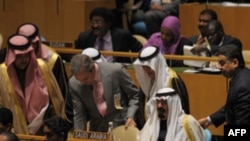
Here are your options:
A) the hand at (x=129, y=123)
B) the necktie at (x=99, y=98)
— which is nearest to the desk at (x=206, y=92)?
the necktie at (x=99, y=98)

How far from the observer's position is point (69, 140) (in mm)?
9344

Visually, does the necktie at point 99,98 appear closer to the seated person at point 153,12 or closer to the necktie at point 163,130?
the necktie at point 163,130

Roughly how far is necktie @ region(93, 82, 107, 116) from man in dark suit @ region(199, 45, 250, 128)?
4.00ft

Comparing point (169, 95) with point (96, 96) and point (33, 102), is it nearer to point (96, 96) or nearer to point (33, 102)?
point (96, 96)

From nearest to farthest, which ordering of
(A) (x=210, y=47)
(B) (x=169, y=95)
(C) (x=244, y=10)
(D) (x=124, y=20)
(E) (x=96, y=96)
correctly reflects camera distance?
(B) (x=169, y=95)
(E) (x=96, y=96)
(A) (x=210, y=47)
(C) (x=244, y=10)
(D) (x=124, y=20)

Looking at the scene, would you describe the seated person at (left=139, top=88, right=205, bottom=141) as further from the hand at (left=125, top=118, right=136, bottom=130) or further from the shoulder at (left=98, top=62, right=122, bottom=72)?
the shoulder at (left=98, top=62, right=122, bottom=72)

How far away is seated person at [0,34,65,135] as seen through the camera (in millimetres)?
10016

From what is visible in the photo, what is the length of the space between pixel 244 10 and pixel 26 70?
4940 mm

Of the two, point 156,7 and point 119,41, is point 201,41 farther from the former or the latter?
point 156,7

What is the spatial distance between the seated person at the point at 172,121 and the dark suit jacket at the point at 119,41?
8.29 ft

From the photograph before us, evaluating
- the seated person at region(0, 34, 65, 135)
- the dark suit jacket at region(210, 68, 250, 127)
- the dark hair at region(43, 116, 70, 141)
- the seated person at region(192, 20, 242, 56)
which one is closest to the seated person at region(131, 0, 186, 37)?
the seated person at region(192, 20, 242, 56)

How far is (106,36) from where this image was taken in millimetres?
11805

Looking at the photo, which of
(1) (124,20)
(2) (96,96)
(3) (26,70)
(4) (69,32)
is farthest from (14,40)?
(1) (124,20)

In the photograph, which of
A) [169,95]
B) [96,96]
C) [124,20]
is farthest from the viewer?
[124,20]
